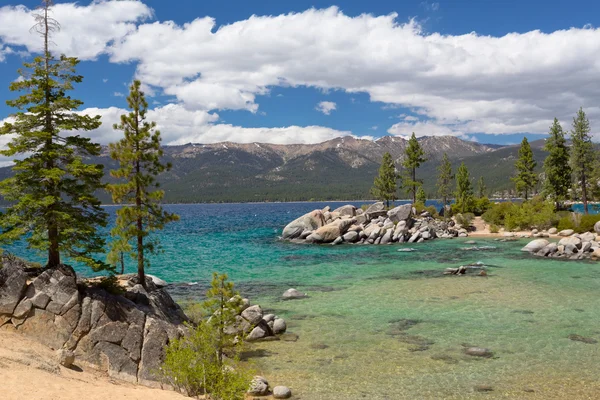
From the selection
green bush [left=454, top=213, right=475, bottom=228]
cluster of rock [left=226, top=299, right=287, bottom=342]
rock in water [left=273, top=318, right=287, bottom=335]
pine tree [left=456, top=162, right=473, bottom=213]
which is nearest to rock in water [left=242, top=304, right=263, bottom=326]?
cluster of rock [left=226, top=299, right=287, bottom=342]

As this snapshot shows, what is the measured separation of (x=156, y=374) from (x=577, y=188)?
291 feet

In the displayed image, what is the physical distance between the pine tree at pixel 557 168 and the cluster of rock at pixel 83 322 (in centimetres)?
8679

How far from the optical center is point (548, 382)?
55.9 ft

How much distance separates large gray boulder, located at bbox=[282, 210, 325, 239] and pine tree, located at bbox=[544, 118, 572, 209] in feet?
151

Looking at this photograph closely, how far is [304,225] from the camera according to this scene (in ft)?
267

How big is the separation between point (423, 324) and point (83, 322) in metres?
18.6

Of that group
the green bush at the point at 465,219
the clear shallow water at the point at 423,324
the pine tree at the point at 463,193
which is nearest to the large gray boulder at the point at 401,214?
the green bush at the point at 465,219

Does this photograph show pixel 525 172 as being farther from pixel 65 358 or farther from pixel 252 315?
pixel 65 358

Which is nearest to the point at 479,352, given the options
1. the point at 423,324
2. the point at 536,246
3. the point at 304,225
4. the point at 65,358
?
the point at 423,324

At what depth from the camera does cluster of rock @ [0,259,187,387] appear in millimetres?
17219

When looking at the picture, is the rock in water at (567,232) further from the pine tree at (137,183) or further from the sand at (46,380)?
the sand at (46,380)

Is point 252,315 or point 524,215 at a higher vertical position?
point 524,215

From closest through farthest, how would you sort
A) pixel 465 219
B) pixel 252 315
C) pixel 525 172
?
1. pixel 252 315
2. pixel 465 219
3. pixel 525 172

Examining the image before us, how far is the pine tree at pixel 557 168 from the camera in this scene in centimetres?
8425
